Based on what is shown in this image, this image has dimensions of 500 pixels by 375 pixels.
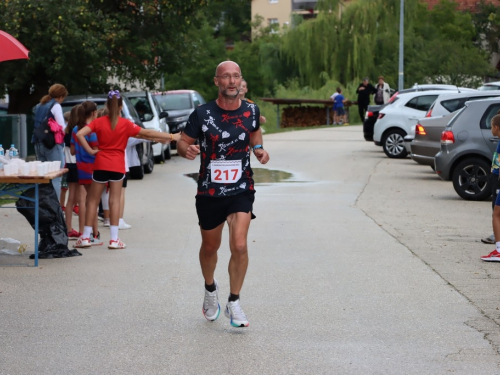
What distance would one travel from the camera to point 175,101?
101 feet

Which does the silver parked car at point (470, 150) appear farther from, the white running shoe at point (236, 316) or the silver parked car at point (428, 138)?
the white running shoe at point (236, 316)

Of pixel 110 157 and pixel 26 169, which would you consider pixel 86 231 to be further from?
pixel 26 169

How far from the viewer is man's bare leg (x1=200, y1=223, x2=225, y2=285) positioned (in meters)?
7.45

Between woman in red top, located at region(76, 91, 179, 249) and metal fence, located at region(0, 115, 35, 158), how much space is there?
40.2 ft

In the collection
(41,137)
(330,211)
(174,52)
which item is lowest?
(330,211)

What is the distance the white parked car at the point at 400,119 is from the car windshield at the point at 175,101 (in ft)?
19.5

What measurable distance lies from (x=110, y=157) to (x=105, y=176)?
25cm

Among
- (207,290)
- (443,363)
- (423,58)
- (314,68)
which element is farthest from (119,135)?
(314,68)

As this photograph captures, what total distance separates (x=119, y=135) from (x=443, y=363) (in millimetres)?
5906

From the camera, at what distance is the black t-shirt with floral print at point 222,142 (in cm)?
719

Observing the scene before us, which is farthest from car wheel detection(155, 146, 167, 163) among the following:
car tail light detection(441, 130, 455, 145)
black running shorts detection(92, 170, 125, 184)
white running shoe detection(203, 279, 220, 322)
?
white running shoe detection(203, 279, 220, 322)

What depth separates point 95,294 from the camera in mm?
8648

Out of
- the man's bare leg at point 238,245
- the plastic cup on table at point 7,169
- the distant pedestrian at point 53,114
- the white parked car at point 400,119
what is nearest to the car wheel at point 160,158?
the white parked car at point 400,119

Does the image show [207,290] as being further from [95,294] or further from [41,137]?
[41,137]
